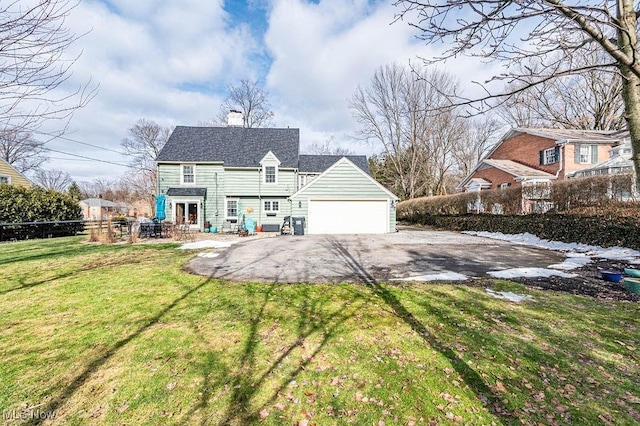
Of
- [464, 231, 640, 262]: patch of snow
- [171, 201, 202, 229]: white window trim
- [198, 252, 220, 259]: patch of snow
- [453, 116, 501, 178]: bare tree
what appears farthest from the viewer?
[453, 116, 501, 178]: bare tree

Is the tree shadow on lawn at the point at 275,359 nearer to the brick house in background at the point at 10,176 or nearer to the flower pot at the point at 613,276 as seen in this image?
the flower pot at the point at 613,276

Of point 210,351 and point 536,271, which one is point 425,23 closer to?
point 210,351

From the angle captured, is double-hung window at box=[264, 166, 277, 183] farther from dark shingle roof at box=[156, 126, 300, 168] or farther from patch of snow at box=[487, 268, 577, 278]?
patch of snow at box=[487, 268, 577, 278]

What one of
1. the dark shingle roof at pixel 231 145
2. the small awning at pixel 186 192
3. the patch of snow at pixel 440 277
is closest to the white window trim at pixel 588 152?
the dark shingle roof at pixel 231 145

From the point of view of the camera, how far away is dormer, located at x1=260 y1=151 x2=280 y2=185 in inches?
773

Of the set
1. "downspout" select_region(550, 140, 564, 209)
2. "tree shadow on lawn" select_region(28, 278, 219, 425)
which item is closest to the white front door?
"tree shadow on lawn" select_region(28, 278, 219, 425)

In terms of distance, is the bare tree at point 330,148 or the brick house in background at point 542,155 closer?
the brick house in background at point 542,155

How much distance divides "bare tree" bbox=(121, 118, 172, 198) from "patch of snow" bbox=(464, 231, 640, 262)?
34889 mm

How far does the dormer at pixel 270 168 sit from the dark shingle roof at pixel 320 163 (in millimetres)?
3366

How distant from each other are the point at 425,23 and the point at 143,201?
46432 mm

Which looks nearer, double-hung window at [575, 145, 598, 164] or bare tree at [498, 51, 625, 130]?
double-hung window at [575, 145, 598, 164]

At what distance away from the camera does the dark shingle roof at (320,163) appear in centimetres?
2308

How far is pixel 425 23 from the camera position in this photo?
2.80 meters

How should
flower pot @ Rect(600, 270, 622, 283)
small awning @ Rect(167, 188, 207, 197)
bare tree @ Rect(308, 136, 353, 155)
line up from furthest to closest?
bare tree @ Rect(308, 136, 353, 155), small awning @ Rect(167, 188, 207, 197), flower pot @ Rect(600, 270, 622, 283)
